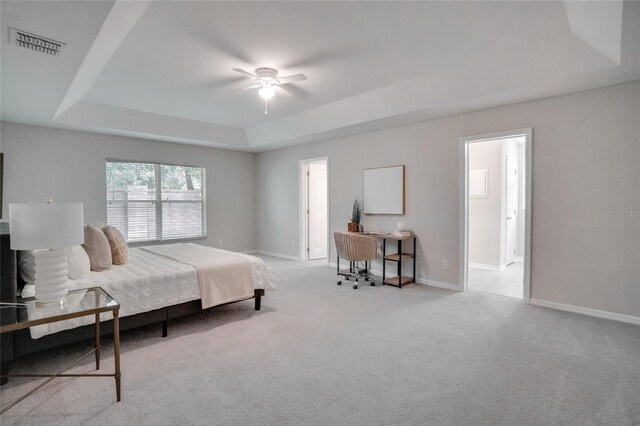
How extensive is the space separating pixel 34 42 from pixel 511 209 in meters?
7.19

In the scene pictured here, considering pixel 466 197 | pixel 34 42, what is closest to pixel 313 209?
pixel 466 197

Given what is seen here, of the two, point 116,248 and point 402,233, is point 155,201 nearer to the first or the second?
point 116,248

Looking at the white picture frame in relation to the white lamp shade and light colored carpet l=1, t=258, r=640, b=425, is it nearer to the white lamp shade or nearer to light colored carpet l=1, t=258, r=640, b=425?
light colored carpet l=1, t=258, r=640, b=425

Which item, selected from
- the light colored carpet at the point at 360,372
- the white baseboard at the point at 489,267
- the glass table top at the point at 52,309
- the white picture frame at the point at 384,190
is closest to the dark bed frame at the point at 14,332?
the glass table top at the point at 52,309

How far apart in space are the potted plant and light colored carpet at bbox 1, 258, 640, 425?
1.99m

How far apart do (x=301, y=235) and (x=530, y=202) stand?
13.8 feet

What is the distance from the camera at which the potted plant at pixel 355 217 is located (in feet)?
17.9

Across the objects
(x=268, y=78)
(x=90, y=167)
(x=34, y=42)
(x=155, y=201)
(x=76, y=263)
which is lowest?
(x=76, y=263)

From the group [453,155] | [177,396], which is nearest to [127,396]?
[177,396]

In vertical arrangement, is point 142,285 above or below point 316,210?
below

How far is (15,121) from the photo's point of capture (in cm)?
471

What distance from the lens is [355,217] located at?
566 centimetres

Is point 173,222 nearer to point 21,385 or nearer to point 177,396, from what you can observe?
point 21,385

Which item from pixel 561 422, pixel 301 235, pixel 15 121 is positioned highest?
pixel 15 121
